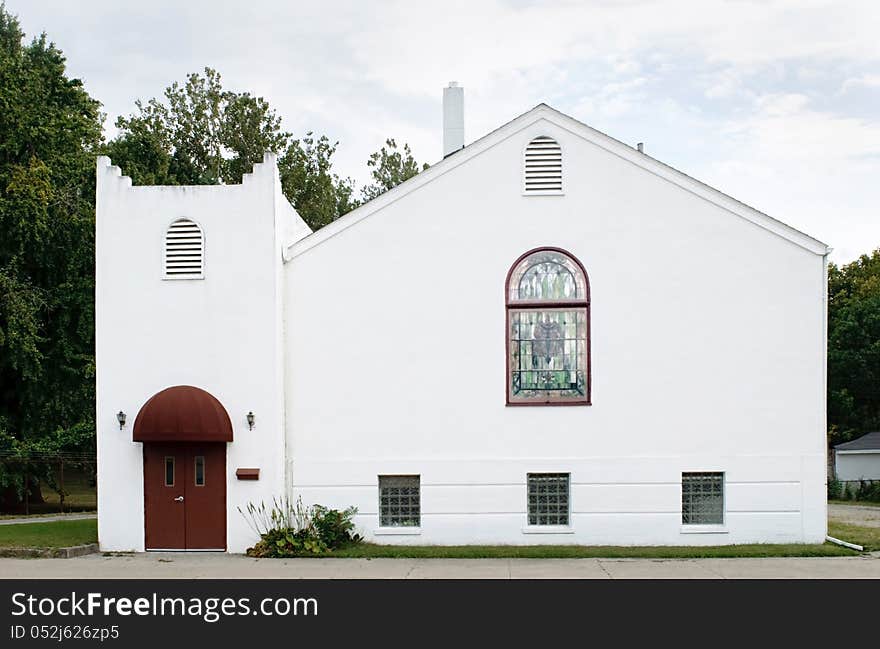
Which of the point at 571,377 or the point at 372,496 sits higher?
the point at 571,377

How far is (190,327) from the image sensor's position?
19.1 m

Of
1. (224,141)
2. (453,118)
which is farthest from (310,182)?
(453,118)

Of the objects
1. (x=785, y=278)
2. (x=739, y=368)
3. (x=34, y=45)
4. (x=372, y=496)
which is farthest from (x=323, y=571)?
(x=34, y=45)

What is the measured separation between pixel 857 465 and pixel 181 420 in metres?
38.1

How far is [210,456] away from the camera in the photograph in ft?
62.3

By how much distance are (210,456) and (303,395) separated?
2.14m

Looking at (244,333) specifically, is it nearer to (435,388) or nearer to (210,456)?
(210,456)

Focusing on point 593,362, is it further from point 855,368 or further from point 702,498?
point 855,368

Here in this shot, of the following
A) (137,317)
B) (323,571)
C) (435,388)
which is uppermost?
(137,317)

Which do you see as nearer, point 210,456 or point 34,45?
point 210,456

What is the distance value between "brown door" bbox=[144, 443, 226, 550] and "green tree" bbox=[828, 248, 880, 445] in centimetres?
4313

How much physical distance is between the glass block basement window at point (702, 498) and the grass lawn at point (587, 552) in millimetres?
627

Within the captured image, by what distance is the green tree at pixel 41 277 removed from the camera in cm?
2833

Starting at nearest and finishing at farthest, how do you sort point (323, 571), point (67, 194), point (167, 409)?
point (323, 571) < point (167, 409) < point (67, 194)
